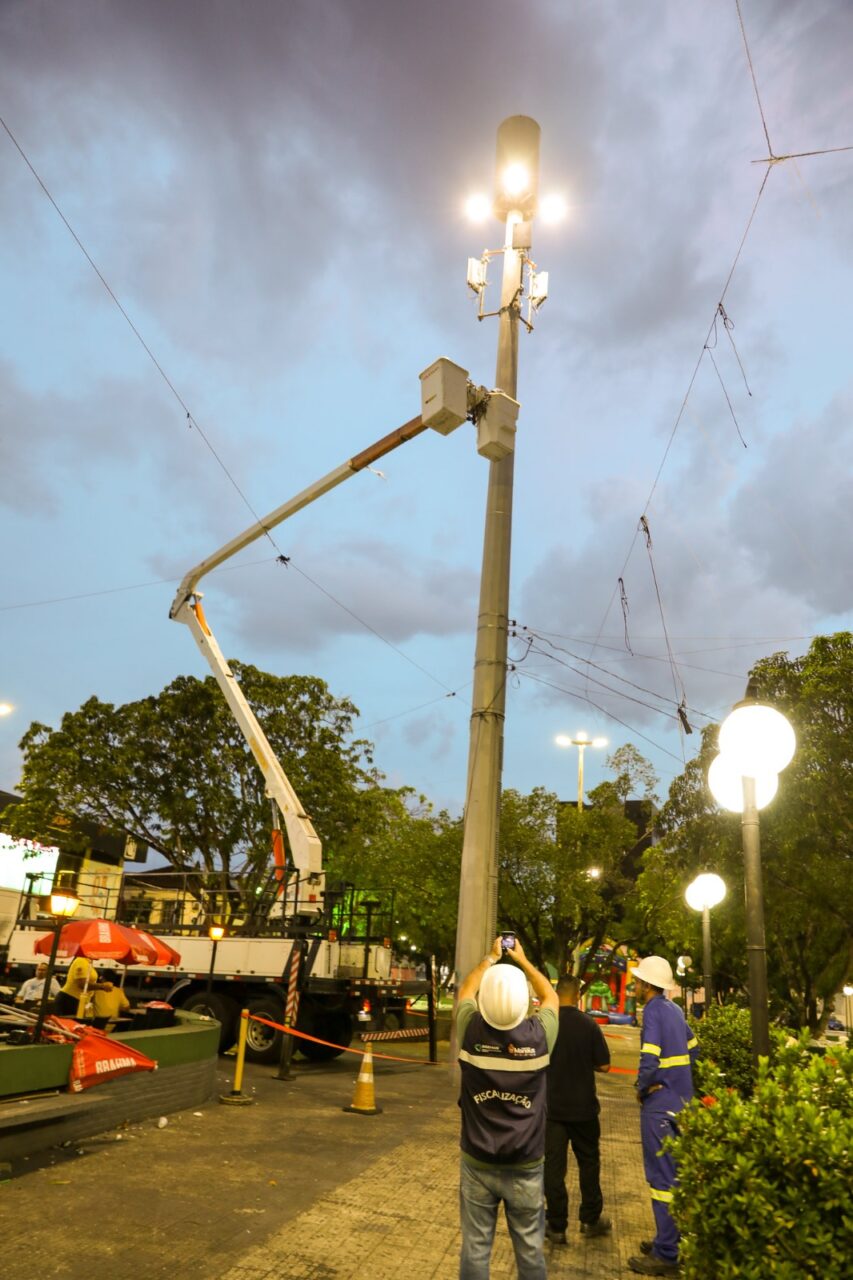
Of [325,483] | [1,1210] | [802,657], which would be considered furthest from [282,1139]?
[802,657]

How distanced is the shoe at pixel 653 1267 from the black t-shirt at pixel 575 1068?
0.89 m

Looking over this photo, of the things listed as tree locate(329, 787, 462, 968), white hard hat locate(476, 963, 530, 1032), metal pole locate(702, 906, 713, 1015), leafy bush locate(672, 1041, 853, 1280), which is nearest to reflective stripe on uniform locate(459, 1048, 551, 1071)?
white hard hat locate(476, 963, 530, 1032)

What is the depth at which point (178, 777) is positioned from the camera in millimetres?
26359

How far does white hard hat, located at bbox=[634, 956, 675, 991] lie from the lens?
6.35 meters

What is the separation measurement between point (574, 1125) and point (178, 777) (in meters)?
21.7

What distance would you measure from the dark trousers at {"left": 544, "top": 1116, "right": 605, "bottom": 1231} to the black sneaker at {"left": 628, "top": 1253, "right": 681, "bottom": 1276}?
0.64 m

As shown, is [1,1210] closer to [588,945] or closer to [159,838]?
[159,838]

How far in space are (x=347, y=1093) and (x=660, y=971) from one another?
7698 millimetres

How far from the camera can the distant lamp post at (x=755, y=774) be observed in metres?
4.74

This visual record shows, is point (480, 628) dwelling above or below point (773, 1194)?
above

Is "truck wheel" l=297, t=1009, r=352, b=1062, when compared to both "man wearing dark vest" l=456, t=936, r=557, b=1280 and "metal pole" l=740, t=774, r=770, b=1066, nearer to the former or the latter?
"metal pole" l=740, t=774, r=770, b=1066

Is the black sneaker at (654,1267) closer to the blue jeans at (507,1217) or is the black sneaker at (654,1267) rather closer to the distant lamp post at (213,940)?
the blue jeans at (507,1217)

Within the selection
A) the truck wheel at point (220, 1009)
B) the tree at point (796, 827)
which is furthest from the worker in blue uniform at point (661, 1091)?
the truck wheel at point (220, 1009)

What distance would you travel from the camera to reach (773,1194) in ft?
10.5
